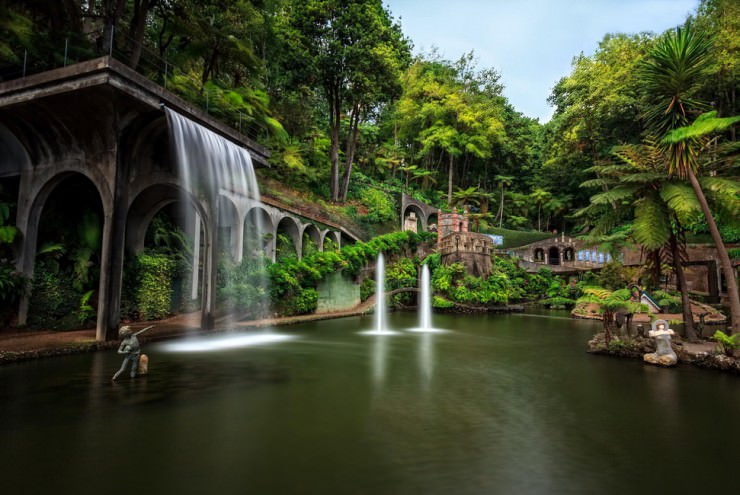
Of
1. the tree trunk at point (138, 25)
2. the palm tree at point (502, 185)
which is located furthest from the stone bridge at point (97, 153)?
the palm tree at point (502, 185)

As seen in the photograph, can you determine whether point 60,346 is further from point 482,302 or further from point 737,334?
point 482,302

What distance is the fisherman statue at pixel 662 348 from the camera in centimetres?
893

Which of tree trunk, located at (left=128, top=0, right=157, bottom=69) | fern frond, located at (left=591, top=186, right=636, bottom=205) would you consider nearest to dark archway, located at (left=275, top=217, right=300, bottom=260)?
tree trunk, located at (left=128, top=0, right=157, bottom=69)

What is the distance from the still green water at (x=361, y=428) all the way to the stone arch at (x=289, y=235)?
11.8 meters

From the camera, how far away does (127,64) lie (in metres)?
12.5

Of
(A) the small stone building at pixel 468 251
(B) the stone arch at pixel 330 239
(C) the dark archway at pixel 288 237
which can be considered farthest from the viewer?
(A) the small stone building at pixel 468 251

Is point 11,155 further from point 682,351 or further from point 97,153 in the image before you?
point 682,351

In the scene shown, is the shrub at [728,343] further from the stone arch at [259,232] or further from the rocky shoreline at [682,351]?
the stone arch at [259,232]

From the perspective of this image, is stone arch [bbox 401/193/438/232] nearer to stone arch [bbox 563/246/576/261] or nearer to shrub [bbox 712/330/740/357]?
stone arch [bbox 563/246/576/261]

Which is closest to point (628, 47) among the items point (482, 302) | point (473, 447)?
point (482, 302)

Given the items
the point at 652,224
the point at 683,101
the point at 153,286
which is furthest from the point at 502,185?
the point at 153,286

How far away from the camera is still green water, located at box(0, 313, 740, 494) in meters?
3.67

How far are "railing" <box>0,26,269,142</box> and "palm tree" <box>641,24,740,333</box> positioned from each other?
43.4 feet

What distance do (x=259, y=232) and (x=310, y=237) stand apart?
4551mm
